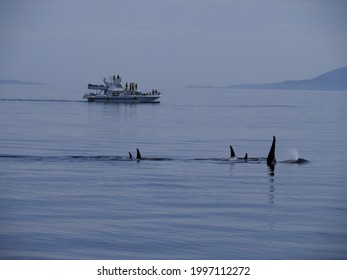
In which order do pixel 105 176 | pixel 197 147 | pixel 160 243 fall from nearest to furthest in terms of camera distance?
pixel 160 243 < pixel 105 176 < pixel 197 147

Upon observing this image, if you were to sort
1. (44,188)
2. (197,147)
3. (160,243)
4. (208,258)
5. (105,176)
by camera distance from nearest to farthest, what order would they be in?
(208,258) < (160,243) < (44,188) < (105,176) < (197,147)

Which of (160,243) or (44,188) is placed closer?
(160,243)

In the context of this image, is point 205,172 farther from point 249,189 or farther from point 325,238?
point 325,238

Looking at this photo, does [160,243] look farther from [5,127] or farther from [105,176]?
[5,127]

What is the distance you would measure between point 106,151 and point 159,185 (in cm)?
2444

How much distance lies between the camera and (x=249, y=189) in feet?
141

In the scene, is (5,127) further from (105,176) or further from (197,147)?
(105,176)

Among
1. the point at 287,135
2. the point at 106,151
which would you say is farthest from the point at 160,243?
the point at 287,135

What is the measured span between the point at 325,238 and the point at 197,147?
4397 centimetres

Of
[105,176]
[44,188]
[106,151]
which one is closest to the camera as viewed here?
[44,188]

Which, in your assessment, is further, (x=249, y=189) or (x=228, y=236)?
(x=249, y=189)

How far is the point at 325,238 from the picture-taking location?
29516 mm

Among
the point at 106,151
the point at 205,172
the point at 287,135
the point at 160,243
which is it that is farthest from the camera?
the point at 287,135

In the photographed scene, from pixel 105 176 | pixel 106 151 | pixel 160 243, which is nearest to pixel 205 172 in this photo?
pixel 105 176
